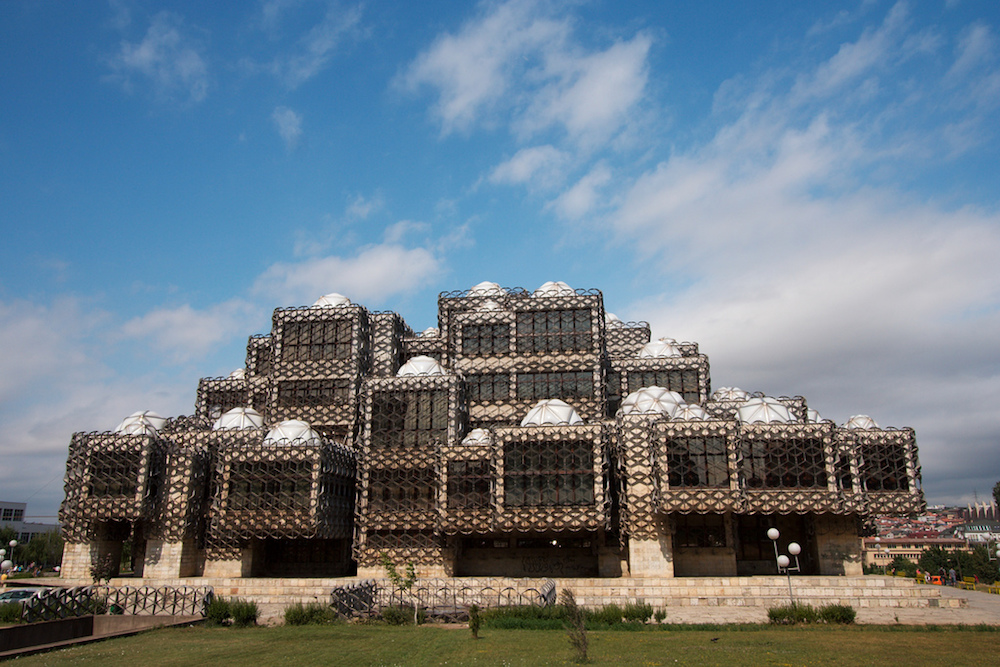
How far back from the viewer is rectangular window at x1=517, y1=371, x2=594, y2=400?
2224 inches

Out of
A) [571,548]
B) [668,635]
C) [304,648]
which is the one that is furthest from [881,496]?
[304,648]

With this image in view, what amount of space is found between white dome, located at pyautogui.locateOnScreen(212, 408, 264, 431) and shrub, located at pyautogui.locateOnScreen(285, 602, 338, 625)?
2591 cm

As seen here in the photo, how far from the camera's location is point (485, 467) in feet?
162

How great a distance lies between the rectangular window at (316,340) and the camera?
59.2m

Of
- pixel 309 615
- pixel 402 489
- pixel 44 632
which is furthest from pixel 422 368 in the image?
pixel 44 632

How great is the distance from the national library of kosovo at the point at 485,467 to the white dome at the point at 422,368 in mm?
297

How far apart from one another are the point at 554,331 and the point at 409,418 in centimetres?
1492

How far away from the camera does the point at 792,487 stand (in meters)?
45.2

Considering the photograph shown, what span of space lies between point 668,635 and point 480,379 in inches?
1339

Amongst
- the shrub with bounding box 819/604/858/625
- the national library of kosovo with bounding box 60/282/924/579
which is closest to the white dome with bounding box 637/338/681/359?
the national library of kosovo with bounding box 60/282/924/579

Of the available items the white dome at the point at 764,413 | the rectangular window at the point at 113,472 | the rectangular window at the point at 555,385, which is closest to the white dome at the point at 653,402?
the rectangular window at the point at 555,385

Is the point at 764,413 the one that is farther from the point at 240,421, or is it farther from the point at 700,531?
the point at 240,421

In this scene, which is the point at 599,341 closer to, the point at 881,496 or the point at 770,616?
the point at 881,496

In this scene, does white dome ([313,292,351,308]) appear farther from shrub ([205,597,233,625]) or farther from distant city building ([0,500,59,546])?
distant city building ([0,500,59,546])
